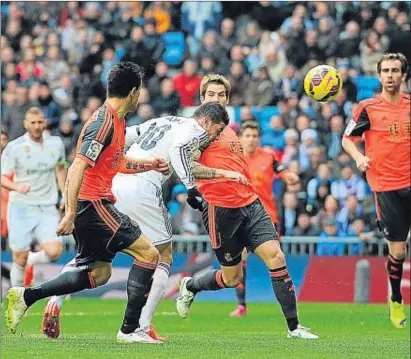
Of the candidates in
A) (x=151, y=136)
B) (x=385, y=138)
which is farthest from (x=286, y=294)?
(x=385, y=138)

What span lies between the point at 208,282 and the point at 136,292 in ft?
7.90

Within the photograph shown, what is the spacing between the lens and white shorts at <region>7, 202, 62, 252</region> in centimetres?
1538

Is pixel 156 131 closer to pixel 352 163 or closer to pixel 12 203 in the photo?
pixel 12 203

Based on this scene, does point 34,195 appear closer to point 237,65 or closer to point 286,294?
point 286,294

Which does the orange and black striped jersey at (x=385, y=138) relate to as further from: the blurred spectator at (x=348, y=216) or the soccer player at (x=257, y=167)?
the blurred spectator at (x=348, y=216)

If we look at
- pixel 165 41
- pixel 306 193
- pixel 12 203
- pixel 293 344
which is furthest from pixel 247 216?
pixel 165 41

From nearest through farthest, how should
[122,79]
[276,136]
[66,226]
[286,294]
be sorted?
[66,226], [122,79], [286,294], [276,136]

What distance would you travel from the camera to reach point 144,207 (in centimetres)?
1098

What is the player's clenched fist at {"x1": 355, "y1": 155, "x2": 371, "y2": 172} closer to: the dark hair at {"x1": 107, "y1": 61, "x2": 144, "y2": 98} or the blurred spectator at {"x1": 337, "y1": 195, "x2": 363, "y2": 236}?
the dark hair at {"x1": 107, "y1": 61, "x2": 144, "y2": 98}

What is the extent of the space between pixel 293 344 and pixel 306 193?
30.6 feet

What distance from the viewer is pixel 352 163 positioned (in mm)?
19562

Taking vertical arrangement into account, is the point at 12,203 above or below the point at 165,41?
below

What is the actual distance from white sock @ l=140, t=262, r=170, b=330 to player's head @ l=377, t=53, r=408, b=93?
3.55 meters

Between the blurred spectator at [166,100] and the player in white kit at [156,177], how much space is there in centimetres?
1017
